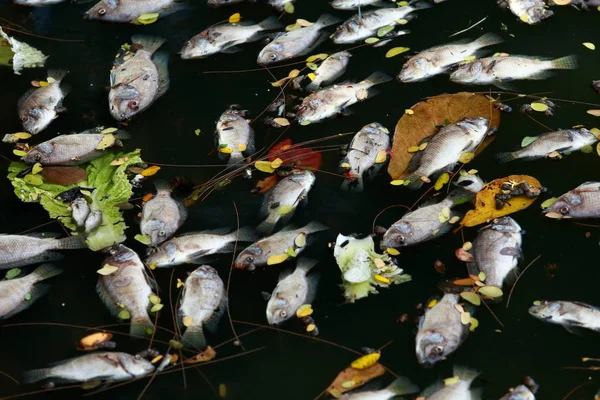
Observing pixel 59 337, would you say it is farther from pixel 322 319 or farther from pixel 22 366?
pixel 322 319

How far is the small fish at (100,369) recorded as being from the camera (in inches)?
165

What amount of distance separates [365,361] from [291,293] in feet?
2.15

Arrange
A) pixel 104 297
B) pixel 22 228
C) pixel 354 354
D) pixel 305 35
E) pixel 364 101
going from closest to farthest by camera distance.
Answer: pixel 354 354, pixel 104 297, pixel 22 228, pixel 364 101, pixel 305 35

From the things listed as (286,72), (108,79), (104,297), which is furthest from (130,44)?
(104,297)

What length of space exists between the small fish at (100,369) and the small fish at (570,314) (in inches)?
98.8

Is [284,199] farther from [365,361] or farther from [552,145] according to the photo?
[552,145]

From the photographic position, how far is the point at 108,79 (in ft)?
19.6

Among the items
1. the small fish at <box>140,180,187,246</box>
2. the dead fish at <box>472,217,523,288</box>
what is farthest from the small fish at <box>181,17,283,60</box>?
the dead fish at <box>472,217,523,288</box>

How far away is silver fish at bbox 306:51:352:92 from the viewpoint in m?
5.76

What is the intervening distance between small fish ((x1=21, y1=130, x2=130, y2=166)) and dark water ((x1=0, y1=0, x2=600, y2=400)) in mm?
214

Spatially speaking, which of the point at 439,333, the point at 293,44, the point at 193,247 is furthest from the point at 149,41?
the point at 439,333

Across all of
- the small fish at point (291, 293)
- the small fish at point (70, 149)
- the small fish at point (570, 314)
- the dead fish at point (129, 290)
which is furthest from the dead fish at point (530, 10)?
the dead fish at point (129, 290)

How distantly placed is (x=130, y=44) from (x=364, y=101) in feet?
7.44

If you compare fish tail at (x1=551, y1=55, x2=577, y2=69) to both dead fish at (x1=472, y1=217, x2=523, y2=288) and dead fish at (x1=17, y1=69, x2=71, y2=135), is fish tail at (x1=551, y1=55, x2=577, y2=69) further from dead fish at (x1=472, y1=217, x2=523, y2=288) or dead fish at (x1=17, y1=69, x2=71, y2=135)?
dead fish at (x1=17, y1=69, x2=71, y2=135)
